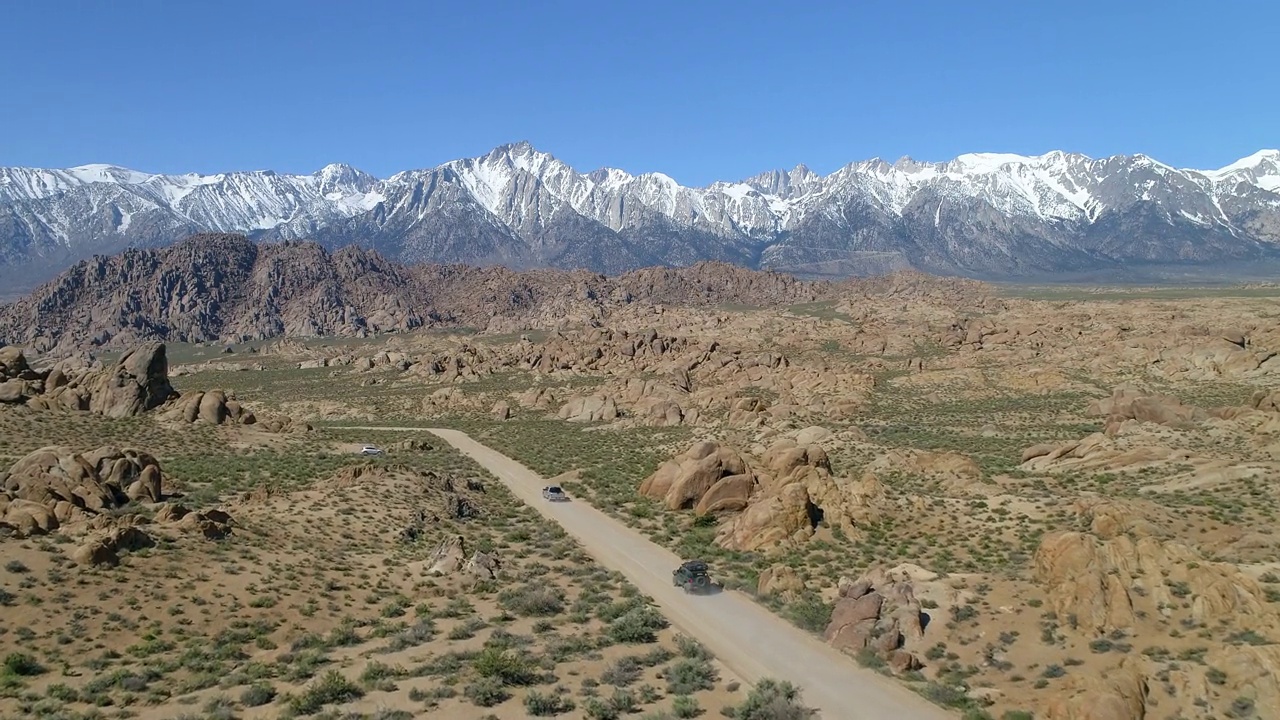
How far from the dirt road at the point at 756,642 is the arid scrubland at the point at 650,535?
2.40 ft

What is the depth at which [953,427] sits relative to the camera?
58531 millimetres

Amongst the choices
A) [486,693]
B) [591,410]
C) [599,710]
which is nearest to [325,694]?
[486,693]

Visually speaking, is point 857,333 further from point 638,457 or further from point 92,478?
point 92,478

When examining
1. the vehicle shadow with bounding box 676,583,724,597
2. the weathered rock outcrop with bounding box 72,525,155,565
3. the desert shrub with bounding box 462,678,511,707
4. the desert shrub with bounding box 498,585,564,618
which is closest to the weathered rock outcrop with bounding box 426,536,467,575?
the desert shrub with bounding box 498,585,564,618

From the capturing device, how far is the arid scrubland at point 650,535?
17969 mm

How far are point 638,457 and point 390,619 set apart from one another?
31818mm

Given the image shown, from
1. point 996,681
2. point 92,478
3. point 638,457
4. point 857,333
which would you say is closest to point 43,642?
point 92,478

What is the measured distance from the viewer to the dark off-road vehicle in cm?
2659

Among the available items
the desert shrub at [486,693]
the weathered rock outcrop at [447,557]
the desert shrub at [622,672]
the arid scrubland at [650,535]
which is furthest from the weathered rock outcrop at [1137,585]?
the weathered rock outcrop at [447,557]

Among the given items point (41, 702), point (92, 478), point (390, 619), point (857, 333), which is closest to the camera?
point (41, 702)

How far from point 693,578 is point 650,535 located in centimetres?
844

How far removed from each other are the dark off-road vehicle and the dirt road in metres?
0.37

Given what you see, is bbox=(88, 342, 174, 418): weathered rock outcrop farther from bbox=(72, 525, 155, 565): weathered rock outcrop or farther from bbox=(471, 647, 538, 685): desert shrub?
bbox=(471, 647, 538, 685): desert shrub

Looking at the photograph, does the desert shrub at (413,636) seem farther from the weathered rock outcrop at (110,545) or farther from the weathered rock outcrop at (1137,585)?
the weathered rock outcrop at (1137,585)
